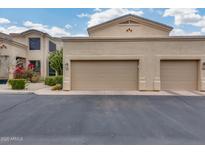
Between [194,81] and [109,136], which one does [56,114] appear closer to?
[109,136]

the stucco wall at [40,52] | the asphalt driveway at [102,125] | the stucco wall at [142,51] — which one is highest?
the stucco wall at [40,52]

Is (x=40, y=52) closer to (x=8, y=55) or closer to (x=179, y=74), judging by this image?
(x=8, y=55)

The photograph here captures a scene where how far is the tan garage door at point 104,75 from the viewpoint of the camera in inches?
572

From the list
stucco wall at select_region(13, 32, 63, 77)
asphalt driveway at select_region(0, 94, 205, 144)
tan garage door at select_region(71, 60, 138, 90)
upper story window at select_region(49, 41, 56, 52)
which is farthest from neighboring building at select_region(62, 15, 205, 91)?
upper story window at select_region(49, 41, 56, 52)

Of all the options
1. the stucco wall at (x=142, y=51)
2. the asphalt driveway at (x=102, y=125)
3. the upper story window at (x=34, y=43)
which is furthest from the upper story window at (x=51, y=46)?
the asphalt driveway at (x=102, y=125)

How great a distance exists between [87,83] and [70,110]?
648 centimetres

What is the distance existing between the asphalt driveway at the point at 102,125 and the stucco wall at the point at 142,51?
19.0ft

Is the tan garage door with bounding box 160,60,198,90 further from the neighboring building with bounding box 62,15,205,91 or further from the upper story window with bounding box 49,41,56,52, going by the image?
the upper story window with bounding box 49,41,56,52

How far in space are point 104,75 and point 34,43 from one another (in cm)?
1636

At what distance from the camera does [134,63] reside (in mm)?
14578

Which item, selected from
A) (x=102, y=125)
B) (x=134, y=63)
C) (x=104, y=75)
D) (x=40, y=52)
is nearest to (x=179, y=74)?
(x=134, y=63)

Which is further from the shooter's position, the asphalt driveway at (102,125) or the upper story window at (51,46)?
the upper story window at (51,46)

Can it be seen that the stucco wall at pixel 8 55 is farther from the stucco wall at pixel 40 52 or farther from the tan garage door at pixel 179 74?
the tan garage door at pixel 179 74

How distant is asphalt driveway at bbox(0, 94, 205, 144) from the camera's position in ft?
16.4
